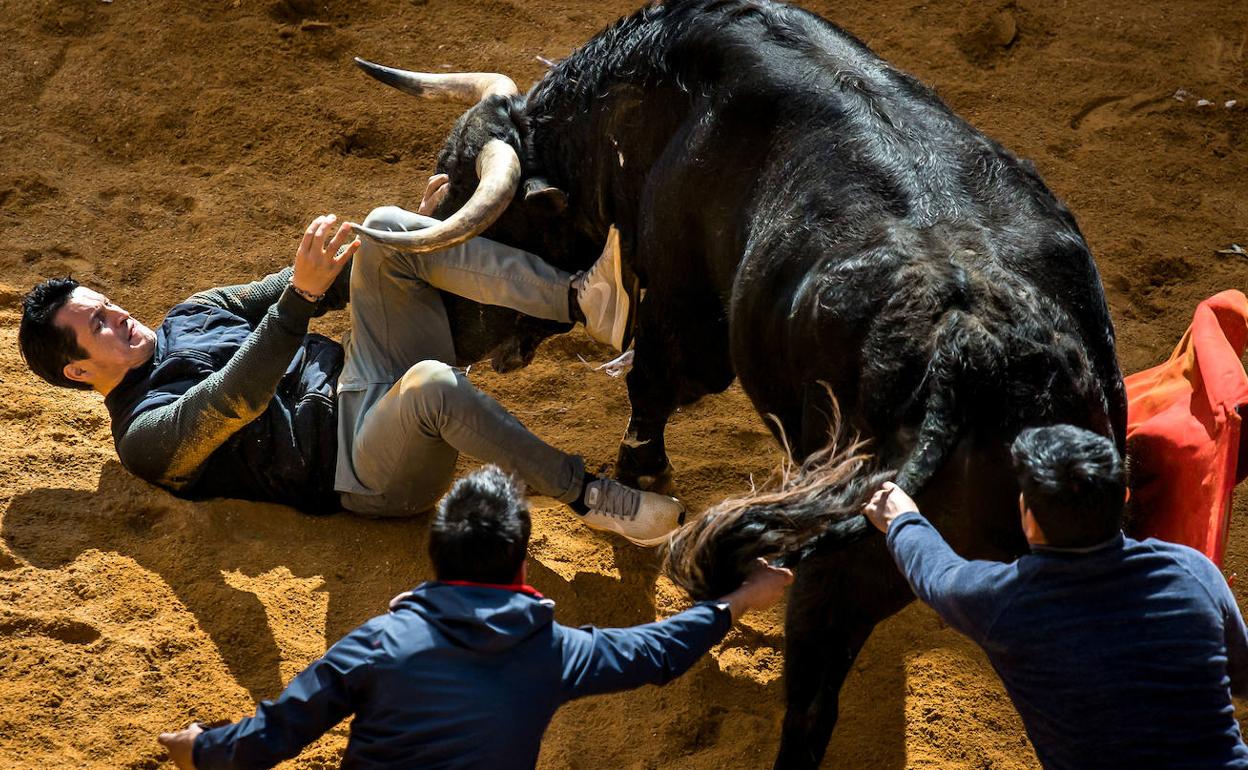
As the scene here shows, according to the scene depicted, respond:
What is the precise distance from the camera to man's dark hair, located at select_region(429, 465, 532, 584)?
91.5 inches

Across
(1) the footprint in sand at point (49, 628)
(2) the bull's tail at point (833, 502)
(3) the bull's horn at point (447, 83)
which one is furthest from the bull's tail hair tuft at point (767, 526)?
(3) the bull's horn at point (447, 83)

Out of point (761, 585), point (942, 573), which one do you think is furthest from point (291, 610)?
point (942, 573)

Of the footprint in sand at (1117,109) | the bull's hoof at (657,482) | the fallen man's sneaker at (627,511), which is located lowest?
the bull's hoof at (657,482)

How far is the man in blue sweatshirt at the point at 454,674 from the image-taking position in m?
2.25

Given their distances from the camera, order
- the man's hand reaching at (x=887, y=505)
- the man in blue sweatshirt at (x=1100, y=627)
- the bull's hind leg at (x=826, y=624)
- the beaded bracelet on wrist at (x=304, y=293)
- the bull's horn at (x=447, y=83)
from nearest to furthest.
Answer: the man in blue sweatshirt at (x=1100, y=627) → the man's hand reaching at (x=887, y=505) → the bull's hind leg at (x=826, y=624) → the beaded bracelet on wrist at (x=304, y=293) → the bull's horn at (x=447, y=83)

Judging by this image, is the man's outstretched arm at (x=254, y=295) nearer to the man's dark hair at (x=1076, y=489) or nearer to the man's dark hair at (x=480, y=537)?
the man's dark hair at (x=480, y=537)

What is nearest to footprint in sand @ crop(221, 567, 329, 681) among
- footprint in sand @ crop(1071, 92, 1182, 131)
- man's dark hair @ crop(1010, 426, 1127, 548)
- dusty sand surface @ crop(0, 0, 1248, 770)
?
dusty sand surface @ crop(0, 0, 1248, 770)

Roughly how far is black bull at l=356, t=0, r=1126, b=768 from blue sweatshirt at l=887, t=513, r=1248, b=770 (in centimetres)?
39

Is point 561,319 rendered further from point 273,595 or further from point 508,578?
point 508,578

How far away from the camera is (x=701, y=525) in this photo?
8.78ft

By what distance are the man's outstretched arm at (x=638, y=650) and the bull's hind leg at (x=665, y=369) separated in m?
1.56

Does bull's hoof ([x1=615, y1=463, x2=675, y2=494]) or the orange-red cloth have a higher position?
the orange-red cloth

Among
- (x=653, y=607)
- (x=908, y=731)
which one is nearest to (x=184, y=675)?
(x=653, y=607)

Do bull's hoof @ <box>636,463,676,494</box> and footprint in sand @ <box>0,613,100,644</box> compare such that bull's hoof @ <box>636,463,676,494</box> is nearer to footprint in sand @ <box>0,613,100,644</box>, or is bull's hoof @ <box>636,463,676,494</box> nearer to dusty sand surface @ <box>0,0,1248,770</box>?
dusty sand surface @ <box>0,0,1248,770</box>
